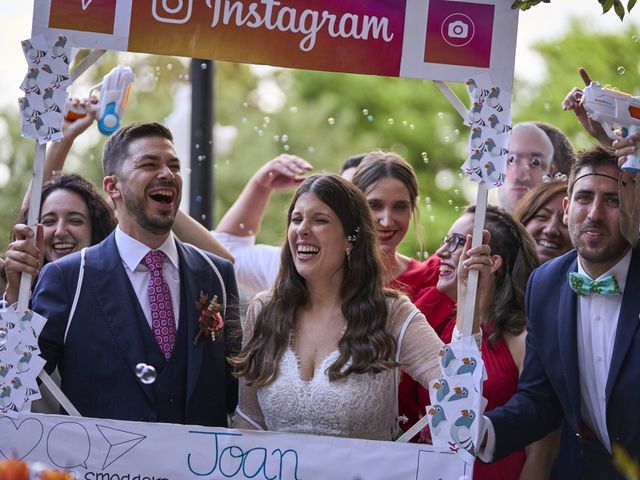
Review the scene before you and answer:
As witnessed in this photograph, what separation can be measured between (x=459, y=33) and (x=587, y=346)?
148 centimetres

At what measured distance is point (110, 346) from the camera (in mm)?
5129

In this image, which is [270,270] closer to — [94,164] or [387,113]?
[94,164]

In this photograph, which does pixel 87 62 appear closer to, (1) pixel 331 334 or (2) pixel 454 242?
(1) pixel 331 334

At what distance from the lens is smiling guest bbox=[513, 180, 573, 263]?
6414mm

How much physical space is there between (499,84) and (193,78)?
4559 millimetres

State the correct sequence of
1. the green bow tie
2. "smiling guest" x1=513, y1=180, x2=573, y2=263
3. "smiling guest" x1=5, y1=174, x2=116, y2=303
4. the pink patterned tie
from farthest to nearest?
"smiling guest" x1=513, y1=180, x2=573, y2=263 → "smiling guest" x1=5, y1=174, x2=116, y2=303 → the pink patterned tie → the green bow tie

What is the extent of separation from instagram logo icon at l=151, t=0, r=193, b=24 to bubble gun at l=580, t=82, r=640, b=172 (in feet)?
5.67

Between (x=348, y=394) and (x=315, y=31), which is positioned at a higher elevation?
(x=315, y=31)

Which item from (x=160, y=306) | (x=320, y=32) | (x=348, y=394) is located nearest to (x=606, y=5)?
(x=320, y=32)

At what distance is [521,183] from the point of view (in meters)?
7.01

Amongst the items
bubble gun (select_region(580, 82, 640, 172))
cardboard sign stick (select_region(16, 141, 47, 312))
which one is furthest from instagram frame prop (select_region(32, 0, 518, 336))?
cardboard sign stick (select_region(16, 141, 47, 312))

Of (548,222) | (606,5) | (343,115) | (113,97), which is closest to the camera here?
(606,5)

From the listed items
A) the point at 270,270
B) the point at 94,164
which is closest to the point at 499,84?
the point at 270,270

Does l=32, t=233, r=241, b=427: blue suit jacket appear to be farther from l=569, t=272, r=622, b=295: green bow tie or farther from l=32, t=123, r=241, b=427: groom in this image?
l=569, t=272, r=622, b=295: green bow tie
